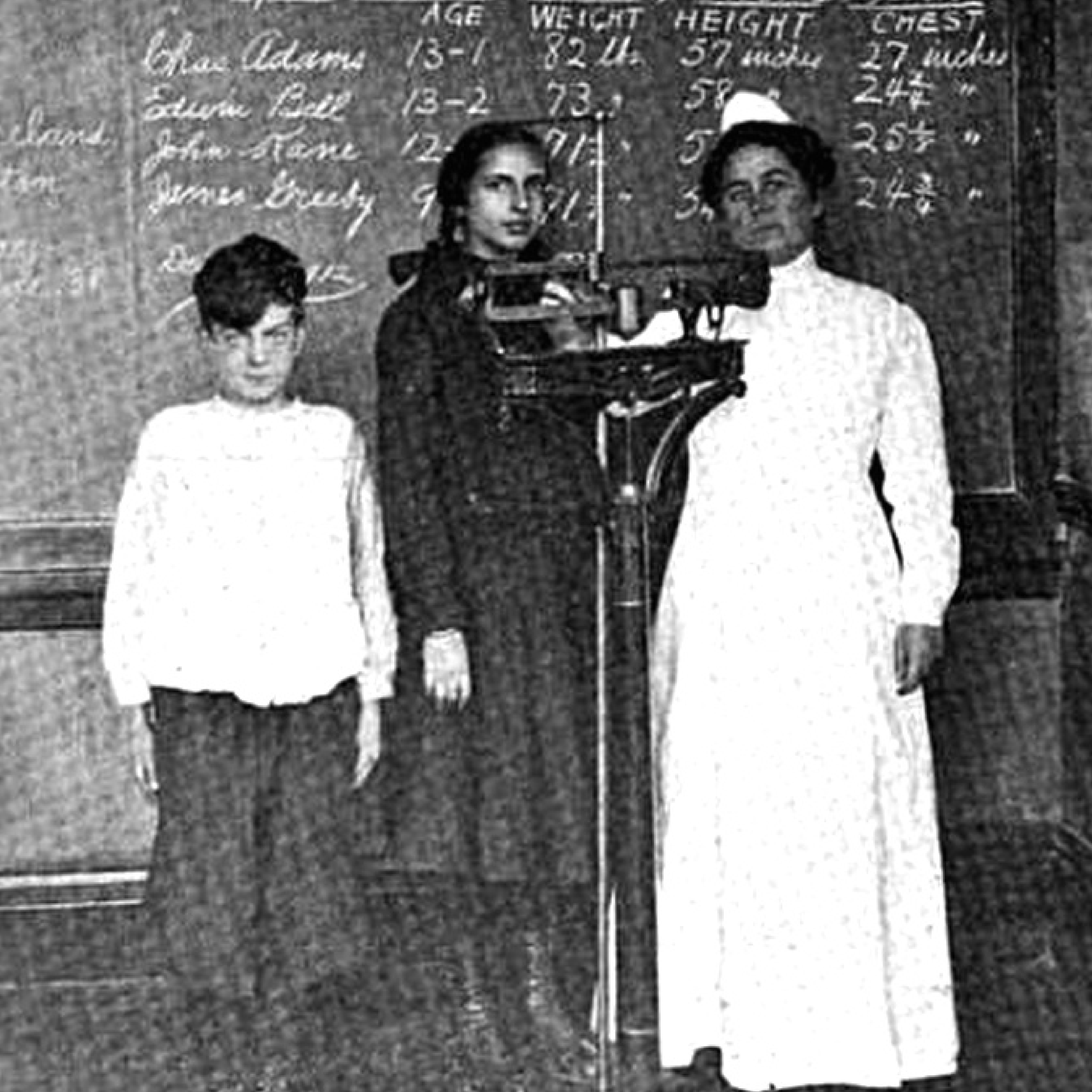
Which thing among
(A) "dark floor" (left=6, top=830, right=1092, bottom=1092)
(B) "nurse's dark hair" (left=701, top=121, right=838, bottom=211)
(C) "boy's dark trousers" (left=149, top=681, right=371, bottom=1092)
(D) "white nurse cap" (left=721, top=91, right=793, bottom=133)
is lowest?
(A) "dark floor" (left=6, top=830, right=1092, bottom=1092)

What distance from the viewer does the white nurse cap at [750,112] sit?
12.7 feet

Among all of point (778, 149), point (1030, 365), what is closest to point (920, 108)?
point (1030, 365)

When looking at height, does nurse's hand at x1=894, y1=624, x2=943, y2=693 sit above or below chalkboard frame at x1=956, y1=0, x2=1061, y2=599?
below

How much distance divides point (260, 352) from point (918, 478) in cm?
103

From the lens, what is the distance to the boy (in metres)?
3.68

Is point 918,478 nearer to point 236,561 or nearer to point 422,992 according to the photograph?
point 236,561

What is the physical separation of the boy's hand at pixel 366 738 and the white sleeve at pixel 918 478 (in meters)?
0.85

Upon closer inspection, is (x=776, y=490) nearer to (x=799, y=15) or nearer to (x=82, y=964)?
(x=799, y=15)

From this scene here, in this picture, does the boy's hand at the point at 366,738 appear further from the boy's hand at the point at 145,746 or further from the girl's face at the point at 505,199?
the girl's face at the point at 505,199

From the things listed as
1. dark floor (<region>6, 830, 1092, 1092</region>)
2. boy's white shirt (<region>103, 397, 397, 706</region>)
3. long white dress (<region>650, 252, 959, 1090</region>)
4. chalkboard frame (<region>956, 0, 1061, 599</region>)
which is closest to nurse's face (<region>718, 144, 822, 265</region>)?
long white dress (<region>650, 252, 959, 1090</region>)

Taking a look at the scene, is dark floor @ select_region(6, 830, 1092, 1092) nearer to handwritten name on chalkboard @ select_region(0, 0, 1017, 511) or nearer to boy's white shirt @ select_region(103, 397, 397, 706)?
boy's white shirt @ select_region(103, 397, 397, 706)

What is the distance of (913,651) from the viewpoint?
146 inches

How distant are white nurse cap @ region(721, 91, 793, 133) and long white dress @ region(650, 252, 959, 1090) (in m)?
0.34

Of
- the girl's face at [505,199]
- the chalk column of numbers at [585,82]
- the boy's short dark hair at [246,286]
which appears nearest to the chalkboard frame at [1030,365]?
the chalk column of numbers at [585,82]
